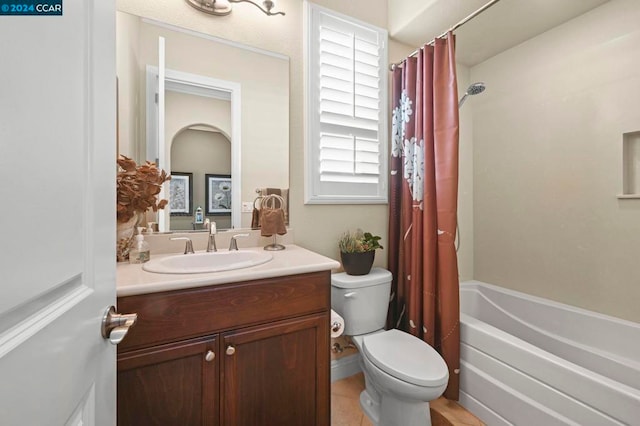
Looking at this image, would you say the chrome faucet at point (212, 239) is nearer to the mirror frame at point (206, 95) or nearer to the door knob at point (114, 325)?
the mirror frame at point (206, 95)

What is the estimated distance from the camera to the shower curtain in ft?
4.91

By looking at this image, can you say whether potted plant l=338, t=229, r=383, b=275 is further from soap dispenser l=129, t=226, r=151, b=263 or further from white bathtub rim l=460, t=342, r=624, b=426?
soap dispenser l=129, t=226, r=151, b=263

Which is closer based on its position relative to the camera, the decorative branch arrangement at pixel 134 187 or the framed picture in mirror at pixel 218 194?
the decorative branch arrangement at pixel 134 187

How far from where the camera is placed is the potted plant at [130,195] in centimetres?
111

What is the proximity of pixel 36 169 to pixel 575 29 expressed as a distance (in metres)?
2.76

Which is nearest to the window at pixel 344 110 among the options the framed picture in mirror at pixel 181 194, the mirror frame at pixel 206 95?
the mirror frame at pixel 206 95

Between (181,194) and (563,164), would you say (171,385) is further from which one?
(563,164)

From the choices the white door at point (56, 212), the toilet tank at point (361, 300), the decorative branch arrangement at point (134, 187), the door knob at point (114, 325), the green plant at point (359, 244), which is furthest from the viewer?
the green plant at point (359, 244)

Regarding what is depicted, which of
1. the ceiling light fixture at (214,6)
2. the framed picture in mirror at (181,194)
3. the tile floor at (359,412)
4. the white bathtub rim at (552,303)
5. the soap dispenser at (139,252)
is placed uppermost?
the ceiling light fixture at (214,6)

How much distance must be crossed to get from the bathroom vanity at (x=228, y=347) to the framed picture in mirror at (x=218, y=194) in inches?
19.2

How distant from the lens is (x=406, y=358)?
1304mm


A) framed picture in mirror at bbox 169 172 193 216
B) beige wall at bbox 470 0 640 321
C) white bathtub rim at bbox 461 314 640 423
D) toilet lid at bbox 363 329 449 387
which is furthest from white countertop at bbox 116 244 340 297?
beige wall at bbox 470 0 640 321

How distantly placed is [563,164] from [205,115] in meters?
2.37

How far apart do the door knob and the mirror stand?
2.99 ft
